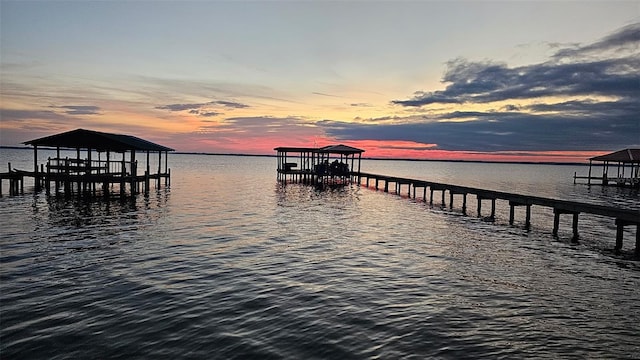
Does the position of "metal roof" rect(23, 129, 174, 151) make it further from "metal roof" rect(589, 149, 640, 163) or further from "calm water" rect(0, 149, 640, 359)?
"metal roof" rect(589, 149, 640, 163)

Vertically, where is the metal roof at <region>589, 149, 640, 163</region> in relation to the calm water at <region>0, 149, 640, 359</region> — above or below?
above

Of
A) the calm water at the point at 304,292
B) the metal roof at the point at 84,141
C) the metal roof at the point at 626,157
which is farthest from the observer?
the metal roof at the point at 626,157

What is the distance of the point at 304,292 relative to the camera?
10.5 m

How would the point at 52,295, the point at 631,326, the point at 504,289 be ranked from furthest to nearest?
the point at 504,289, the point at 52,295, the point at 631,326

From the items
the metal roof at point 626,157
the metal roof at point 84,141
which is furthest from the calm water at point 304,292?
the metal roof at point 626,157

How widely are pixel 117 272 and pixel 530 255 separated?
1384 cm

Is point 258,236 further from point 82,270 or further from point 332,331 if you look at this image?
point 332,331

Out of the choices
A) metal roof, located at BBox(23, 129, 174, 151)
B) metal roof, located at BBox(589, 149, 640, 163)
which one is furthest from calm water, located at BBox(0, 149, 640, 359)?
metal roof, located at BBox(589, 149, 640, 163)

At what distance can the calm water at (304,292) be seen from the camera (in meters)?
7.55

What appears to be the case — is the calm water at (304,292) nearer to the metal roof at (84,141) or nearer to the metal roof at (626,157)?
the metal roof at (84,141)

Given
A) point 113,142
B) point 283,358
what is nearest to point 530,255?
point 283,358

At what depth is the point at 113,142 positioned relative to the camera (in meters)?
30.8

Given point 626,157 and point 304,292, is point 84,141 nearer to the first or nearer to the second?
point 304,292

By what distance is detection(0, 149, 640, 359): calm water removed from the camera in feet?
24.8
